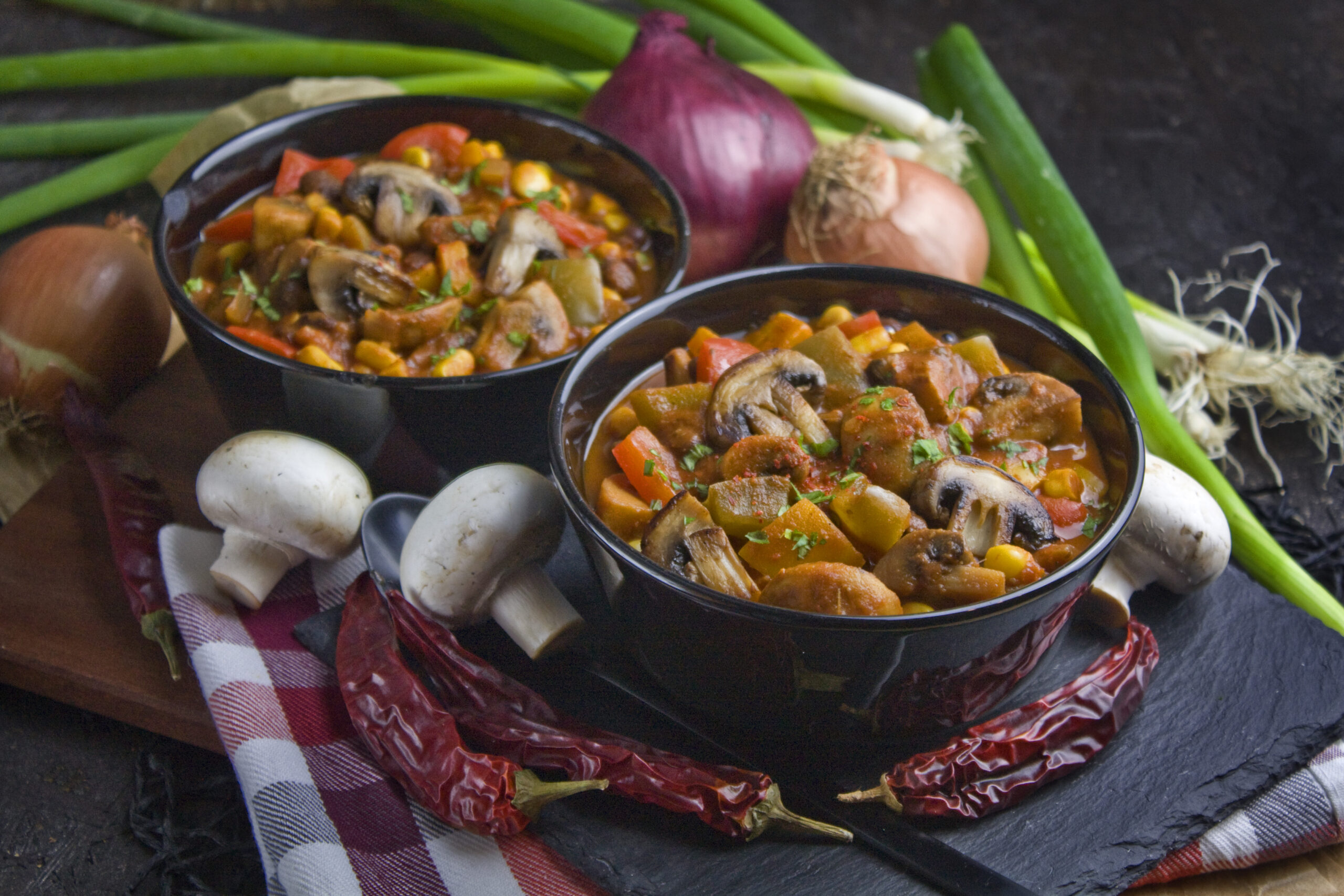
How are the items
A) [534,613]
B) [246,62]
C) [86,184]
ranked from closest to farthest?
[534,613], [86,184], [246,62]

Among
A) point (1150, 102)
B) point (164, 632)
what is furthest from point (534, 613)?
point (1150, 102)

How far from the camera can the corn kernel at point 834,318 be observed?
8.83ft

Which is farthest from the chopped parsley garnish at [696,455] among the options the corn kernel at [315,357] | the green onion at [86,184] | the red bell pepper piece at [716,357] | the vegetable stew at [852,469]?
the green onion at [86,184]

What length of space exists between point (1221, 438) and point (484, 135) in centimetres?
237

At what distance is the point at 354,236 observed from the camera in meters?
3.04

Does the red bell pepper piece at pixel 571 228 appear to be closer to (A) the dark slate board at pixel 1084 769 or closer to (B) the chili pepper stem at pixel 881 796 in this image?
(A) the dark slate board at pixel 1084 769

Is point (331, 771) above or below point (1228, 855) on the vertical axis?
below

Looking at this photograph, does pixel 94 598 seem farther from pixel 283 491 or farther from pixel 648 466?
pixel 648 466

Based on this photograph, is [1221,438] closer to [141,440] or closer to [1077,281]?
[1077,281]

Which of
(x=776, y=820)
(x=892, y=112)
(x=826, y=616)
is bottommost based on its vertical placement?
(x=776, y=820)

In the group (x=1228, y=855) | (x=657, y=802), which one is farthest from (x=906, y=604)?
(x=1228, y=855)

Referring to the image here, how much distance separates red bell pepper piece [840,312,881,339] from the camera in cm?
265

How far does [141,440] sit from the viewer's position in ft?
10.5

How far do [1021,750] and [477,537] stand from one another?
114 cm
